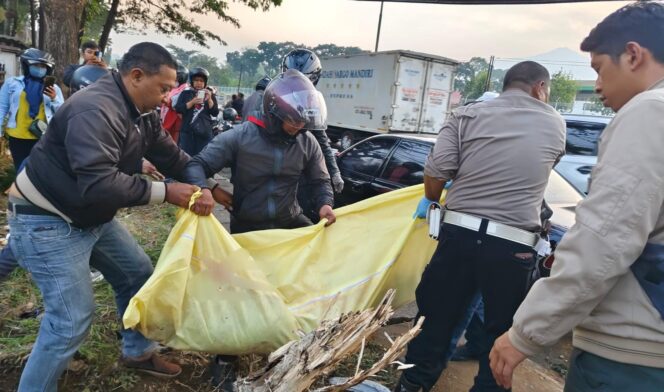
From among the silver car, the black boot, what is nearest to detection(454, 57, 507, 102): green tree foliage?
the silver car

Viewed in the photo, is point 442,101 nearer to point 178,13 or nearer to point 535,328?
point 178,13

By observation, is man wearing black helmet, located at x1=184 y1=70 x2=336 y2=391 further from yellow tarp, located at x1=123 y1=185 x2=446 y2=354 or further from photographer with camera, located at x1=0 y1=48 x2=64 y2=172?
photographer with camera, located at x1=0 y1=48 x2=64 y2=172

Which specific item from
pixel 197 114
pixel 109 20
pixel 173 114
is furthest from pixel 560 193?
pixel 109 20

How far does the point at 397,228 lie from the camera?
2.71 metres

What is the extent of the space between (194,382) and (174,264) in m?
0.93

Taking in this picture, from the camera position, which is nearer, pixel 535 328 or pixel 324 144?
pixel 535 328

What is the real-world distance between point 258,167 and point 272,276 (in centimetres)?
62

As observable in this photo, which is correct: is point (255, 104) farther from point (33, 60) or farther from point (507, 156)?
point (33, 60)

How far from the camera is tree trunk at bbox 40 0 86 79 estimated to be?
20.5 ft

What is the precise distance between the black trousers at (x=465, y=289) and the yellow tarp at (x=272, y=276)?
33cm

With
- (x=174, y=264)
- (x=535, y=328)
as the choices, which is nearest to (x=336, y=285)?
(x=174, y=264)

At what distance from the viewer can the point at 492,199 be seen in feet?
7.06

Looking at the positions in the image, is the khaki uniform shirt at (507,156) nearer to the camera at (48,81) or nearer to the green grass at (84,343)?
the green grass at (84,343)

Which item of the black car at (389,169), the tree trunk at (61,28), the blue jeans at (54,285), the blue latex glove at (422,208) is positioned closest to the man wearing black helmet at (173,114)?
the tree trunk at (61,28)
